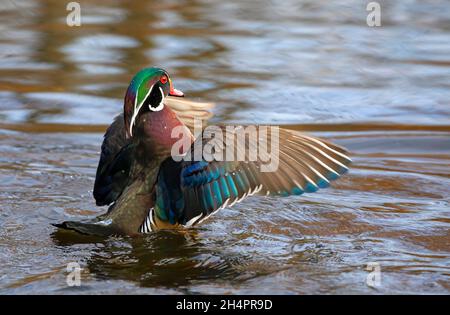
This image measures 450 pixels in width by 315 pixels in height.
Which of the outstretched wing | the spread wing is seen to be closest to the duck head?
the spread wing

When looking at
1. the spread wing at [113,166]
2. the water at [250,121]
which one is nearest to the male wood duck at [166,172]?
the spread wing at [113,166]

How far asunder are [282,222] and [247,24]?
599 centimetres

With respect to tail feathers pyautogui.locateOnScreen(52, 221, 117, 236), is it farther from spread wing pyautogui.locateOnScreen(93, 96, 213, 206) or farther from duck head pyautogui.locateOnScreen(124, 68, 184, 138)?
duck head pyautogui.locateOnScreen(124, 68, 184, 138)

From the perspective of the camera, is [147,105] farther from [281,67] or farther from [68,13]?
[68,13]

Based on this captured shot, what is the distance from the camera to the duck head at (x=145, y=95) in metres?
5.61

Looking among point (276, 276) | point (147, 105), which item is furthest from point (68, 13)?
point (276, 276)

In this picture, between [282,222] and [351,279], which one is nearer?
[351,279]

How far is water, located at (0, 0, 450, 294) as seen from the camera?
5.28m

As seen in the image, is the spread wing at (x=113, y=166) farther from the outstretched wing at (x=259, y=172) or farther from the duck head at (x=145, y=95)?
the outstretched wing at (x=259, y=172)

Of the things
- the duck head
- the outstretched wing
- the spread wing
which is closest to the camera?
the outstretched wing

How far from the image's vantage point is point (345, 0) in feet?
42.4

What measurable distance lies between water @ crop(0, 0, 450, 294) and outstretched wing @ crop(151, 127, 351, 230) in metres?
0.35

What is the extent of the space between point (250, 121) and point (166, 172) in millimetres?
2502

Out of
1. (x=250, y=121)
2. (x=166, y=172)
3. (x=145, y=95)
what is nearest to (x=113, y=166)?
(x=166, y=172)
